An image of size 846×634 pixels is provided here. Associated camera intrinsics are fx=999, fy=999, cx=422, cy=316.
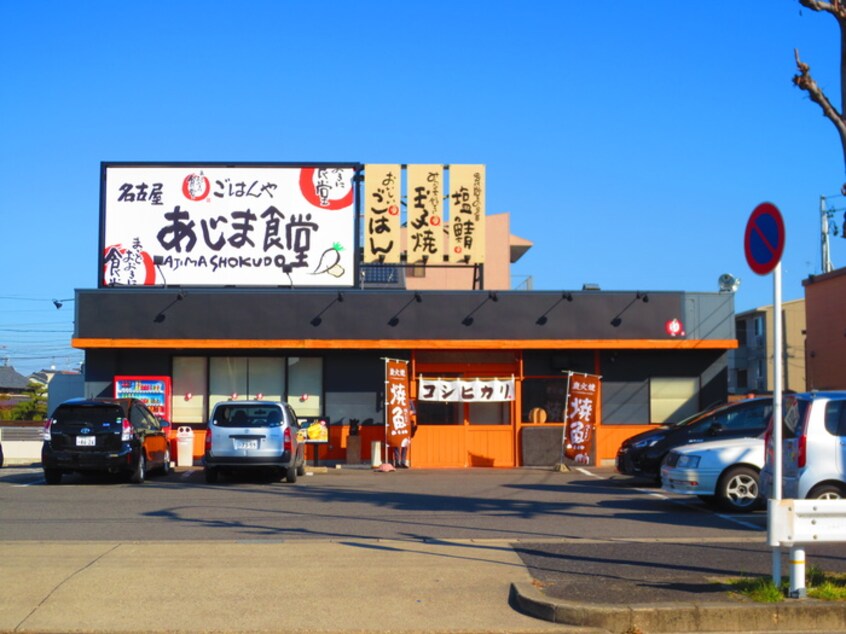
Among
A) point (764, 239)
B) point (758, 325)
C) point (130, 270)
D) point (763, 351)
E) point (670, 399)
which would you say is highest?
point (758, 325)

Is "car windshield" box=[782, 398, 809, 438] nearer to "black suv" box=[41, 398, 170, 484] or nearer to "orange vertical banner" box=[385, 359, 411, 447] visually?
"orange vertical banner" box=[385, 359, 411, 447]

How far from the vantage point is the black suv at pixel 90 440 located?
61.4 feet

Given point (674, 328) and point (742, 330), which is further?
point (742, 330)

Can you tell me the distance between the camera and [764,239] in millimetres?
8484

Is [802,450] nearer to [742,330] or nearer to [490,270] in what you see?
[490,270]

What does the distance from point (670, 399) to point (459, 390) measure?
18.0 ft

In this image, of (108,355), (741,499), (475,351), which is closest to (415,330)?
(475,351)

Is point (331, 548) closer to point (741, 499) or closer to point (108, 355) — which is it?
point (741, 499)

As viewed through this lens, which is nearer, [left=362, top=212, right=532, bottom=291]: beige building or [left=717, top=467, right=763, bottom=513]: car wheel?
[left=717, top=467, right=763, bottom=513]: car wheel

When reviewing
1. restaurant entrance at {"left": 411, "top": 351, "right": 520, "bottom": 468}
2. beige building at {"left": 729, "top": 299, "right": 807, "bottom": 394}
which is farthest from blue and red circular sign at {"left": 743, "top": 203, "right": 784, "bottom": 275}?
beige building at {"left": 729, "top": 299, "right": 807, "bottom": 394}

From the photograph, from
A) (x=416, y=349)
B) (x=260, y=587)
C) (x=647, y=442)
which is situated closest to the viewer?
(x=260, y=587)

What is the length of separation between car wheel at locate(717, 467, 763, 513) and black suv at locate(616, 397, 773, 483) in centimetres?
211

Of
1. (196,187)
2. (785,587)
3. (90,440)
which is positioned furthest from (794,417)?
(196,187)

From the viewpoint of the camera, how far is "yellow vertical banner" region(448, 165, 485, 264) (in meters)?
26.1
